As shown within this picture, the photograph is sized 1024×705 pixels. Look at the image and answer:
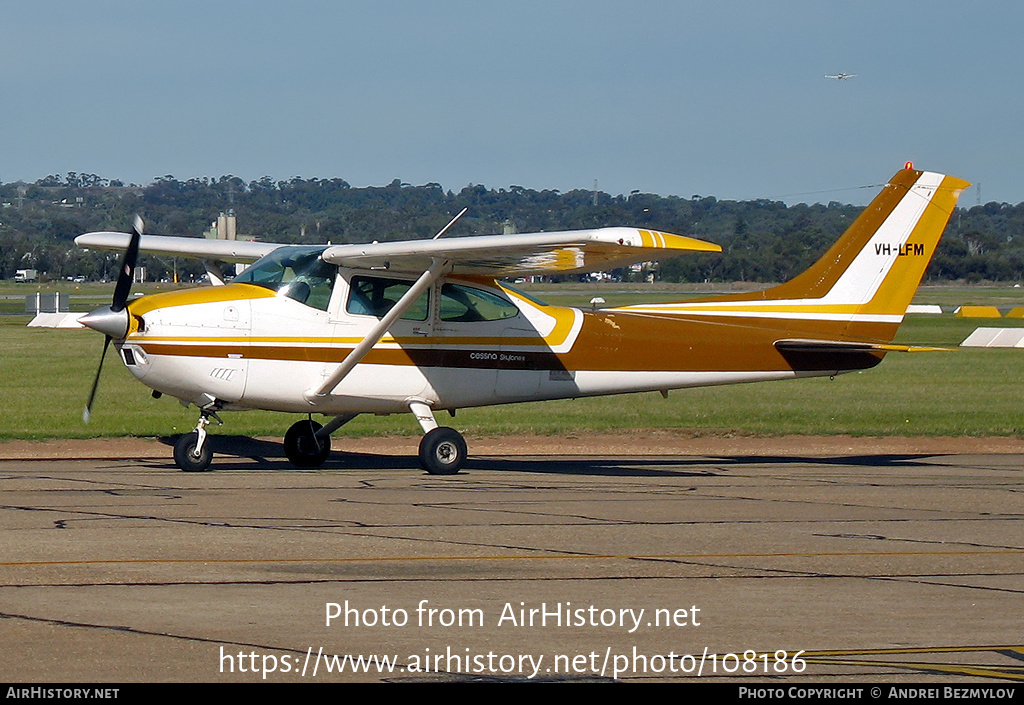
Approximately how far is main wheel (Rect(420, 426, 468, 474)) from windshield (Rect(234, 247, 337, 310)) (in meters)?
1.83

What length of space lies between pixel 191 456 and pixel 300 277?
7.20 ft

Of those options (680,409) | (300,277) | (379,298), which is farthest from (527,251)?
(680,409)

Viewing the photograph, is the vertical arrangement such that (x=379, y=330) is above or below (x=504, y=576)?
above

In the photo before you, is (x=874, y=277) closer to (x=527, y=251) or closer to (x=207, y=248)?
(x=527, y=251)

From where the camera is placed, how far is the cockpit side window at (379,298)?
559 inches

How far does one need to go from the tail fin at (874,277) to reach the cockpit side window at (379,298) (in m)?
3.29

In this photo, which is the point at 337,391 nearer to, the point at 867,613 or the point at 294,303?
the point at 294,303

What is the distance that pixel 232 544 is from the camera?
368 inches

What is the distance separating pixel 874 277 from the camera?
15.9 meters

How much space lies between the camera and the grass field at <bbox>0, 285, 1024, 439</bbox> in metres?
19.2

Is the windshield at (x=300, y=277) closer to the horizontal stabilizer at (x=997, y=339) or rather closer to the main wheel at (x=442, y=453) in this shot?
the main wheel at (x=442, y=453)

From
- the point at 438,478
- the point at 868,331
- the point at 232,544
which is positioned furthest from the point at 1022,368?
the point at 232,544

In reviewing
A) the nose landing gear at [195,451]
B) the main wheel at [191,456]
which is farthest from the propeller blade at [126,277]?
the main wheel at [191,456]

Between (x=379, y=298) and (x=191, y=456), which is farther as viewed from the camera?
(x=379, y=298)
